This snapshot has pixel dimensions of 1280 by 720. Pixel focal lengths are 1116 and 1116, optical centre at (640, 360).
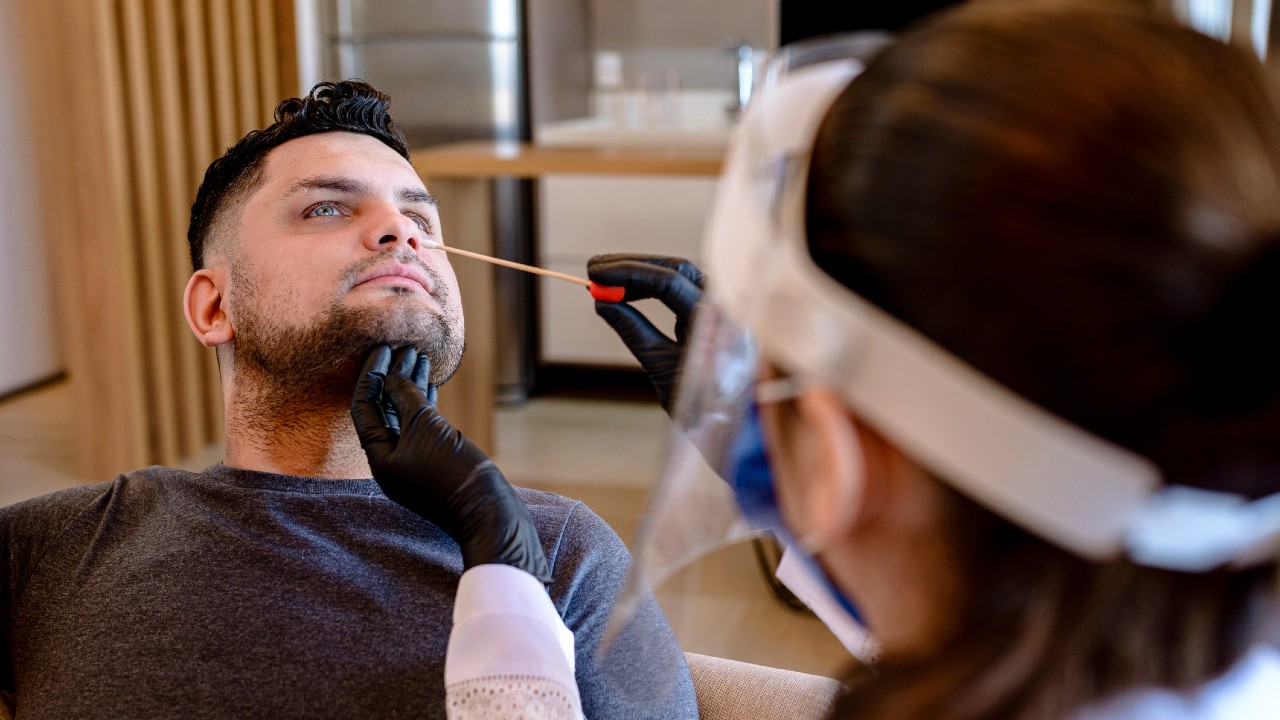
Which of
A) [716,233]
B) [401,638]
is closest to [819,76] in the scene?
[716,233]

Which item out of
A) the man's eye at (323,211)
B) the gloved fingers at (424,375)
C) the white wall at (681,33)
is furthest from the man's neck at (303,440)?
the white wall at (681,33)

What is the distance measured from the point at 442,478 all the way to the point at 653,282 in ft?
1.22

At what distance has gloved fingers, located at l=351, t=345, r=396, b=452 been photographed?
1.14 metres

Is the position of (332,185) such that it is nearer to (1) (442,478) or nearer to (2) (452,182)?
(1) (442,478)

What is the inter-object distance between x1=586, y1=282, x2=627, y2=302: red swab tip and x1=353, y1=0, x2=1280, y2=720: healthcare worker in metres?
0.72

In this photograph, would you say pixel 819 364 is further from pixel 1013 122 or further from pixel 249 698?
pixel 249 698

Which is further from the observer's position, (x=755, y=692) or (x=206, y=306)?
(x=206, y=306)

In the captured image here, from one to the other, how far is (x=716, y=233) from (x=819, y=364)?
131mm

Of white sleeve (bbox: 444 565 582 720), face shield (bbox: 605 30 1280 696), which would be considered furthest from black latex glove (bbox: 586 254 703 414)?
face shield (bbox: 605 30 1280 696)

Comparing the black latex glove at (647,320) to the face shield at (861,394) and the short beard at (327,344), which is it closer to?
the short beard at (327,344)

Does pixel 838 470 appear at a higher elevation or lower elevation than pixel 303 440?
higher

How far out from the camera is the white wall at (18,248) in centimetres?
379

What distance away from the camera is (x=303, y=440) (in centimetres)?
132

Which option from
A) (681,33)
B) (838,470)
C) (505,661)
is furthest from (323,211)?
(681,33)
